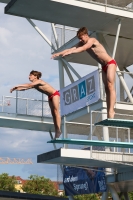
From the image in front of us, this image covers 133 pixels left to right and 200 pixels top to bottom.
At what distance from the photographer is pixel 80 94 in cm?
2611

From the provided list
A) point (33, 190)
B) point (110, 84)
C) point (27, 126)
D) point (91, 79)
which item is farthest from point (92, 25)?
point (33, 190)

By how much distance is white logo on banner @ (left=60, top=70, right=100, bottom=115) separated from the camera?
24.9 meters

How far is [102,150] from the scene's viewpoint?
23.2 m

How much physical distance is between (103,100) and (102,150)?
2.61 m

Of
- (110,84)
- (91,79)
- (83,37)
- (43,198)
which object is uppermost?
(91,79)

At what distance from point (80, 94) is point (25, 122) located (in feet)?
19.2

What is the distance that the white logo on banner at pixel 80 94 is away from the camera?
81.8 ft

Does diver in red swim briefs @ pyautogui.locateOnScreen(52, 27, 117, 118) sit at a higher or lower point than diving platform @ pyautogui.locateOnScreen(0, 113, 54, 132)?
lower

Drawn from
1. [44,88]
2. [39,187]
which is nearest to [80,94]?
[44,88]

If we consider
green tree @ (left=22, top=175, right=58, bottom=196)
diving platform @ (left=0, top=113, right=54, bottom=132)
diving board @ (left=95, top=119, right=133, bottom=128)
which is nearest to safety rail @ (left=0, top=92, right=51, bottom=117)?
diving platform @ (left=0, top=113, right=54, bottom=132)

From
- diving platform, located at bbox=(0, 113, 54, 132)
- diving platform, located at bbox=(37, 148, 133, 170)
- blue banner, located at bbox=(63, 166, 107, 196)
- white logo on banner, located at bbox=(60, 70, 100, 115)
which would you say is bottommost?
blue banner, located at bbox=(63, 166, 107, 196)

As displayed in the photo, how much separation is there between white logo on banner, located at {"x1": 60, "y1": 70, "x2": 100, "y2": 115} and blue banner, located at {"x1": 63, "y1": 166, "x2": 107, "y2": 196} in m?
3.36

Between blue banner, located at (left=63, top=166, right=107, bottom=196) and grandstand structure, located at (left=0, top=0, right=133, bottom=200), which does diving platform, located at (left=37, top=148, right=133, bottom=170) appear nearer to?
grandstand structure, located at (left=0, top=0, right=133, bottom=200)

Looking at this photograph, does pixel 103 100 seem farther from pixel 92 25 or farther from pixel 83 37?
pixel 83 37
